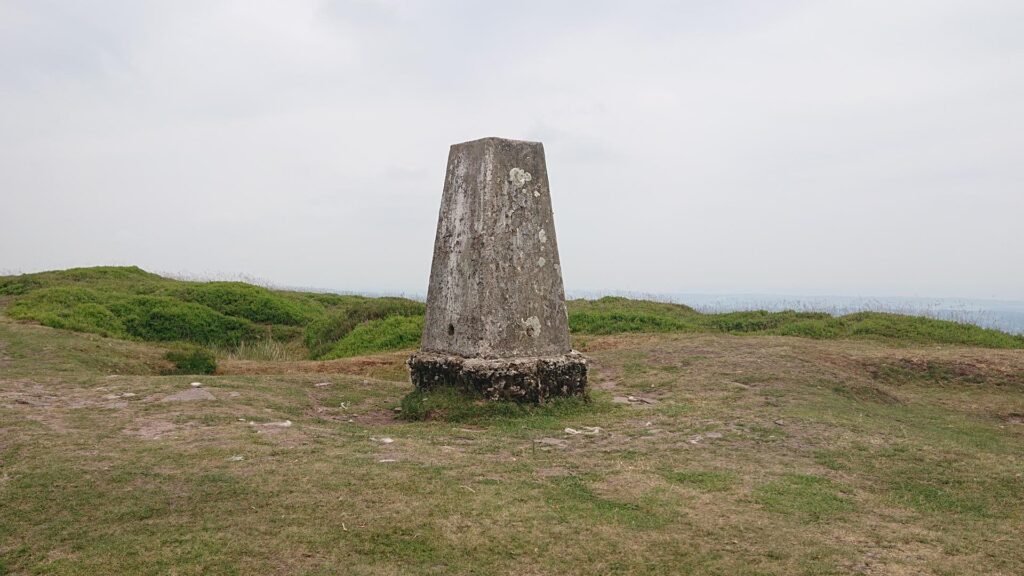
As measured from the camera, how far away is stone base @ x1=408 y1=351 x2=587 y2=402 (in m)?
7.80

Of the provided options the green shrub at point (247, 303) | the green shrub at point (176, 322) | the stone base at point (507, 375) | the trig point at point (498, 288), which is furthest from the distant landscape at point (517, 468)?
the green shrub at point (247, 303)

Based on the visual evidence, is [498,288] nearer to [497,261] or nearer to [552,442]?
[497,261]

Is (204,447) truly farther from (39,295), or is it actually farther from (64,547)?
(39,295)

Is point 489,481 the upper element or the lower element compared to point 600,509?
upper

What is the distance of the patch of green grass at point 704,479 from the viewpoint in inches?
208

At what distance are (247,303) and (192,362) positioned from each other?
8.10 meters

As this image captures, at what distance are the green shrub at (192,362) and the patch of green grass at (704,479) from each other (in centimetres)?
760

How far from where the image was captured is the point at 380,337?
15742 millimetres

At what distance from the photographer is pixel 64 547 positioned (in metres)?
3.96

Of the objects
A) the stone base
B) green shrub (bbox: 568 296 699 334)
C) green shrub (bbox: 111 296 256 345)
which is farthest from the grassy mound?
the stone base

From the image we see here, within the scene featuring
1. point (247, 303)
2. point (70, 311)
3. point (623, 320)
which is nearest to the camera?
point (70, 311)

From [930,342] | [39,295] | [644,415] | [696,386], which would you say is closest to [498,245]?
[644,415]

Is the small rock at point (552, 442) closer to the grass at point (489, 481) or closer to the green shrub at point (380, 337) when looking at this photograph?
the grass at point (489, 481)

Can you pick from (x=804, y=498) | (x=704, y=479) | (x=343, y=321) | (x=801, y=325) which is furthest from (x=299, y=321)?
(x=804, y=498)
